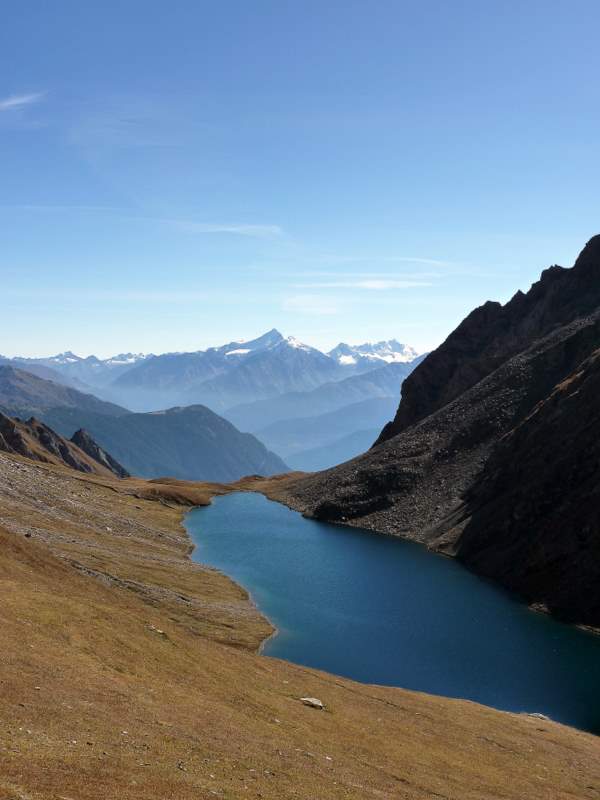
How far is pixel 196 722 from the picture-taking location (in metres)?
35.7

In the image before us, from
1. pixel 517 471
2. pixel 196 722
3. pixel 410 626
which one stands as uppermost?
pixel 517 471

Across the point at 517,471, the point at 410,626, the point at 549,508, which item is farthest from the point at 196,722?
the point at 517,471

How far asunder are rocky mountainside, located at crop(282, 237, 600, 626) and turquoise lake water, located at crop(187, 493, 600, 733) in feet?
21.9

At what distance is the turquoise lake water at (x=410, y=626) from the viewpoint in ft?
234

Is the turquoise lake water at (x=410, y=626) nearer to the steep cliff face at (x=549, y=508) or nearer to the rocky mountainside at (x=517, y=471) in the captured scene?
the steep cliff face at (x=549, y=508)

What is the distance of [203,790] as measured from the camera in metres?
25.6

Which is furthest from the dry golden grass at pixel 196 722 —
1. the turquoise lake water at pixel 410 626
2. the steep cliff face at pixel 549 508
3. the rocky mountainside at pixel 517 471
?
the rocky mountainside at pixel 517 471

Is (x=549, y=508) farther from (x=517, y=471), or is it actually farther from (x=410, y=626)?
(x=410, y=626)

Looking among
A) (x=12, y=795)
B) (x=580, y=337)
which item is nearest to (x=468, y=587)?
(x=580, y=337)

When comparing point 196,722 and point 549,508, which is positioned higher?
point 549,508

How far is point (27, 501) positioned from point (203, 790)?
284 feet

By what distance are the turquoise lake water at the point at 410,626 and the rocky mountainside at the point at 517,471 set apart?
6.66m

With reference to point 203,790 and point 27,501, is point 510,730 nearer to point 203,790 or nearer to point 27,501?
point 203,790

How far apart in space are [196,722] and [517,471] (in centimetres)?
10159
